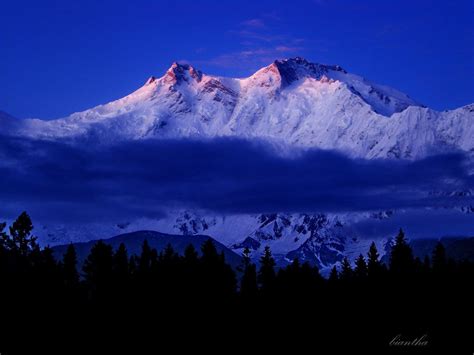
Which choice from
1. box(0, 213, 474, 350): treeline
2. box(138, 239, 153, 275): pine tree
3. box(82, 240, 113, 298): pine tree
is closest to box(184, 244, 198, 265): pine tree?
box(0, 213, 474, 350): treeline

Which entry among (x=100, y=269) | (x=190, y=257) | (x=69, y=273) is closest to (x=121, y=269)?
(x=100, y=269)

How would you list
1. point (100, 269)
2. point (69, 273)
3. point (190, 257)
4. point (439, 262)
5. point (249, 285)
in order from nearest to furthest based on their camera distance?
1. point (100, 269)
2. point (69, 273)
3. point (190, 257)
4. point (249, 285)
5. point (439, 262)

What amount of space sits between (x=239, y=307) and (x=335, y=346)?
13.5 m

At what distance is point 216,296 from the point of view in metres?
120

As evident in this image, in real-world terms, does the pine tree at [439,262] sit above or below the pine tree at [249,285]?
above

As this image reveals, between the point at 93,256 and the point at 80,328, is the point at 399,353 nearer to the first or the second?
the point at 80,328

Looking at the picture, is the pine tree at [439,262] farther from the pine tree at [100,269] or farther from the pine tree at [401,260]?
the pine tree at [100,269]

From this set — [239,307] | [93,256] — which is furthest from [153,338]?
[93,256]

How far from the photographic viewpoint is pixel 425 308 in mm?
129500

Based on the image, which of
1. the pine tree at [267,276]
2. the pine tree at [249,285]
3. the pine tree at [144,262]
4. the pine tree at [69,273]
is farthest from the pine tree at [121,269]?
the pine tree at [267,276]

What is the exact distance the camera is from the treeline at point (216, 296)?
351ft

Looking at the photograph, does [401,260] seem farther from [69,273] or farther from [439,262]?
[69,273]

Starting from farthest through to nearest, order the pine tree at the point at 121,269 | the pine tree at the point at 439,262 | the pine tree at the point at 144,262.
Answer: the pine tree at the point at 439,262 < the pine tree at the point at 144,262 < the pine tree at the point at 121,269

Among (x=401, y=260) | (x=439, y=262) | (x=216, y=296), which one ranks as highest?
(x=401, y=260)
